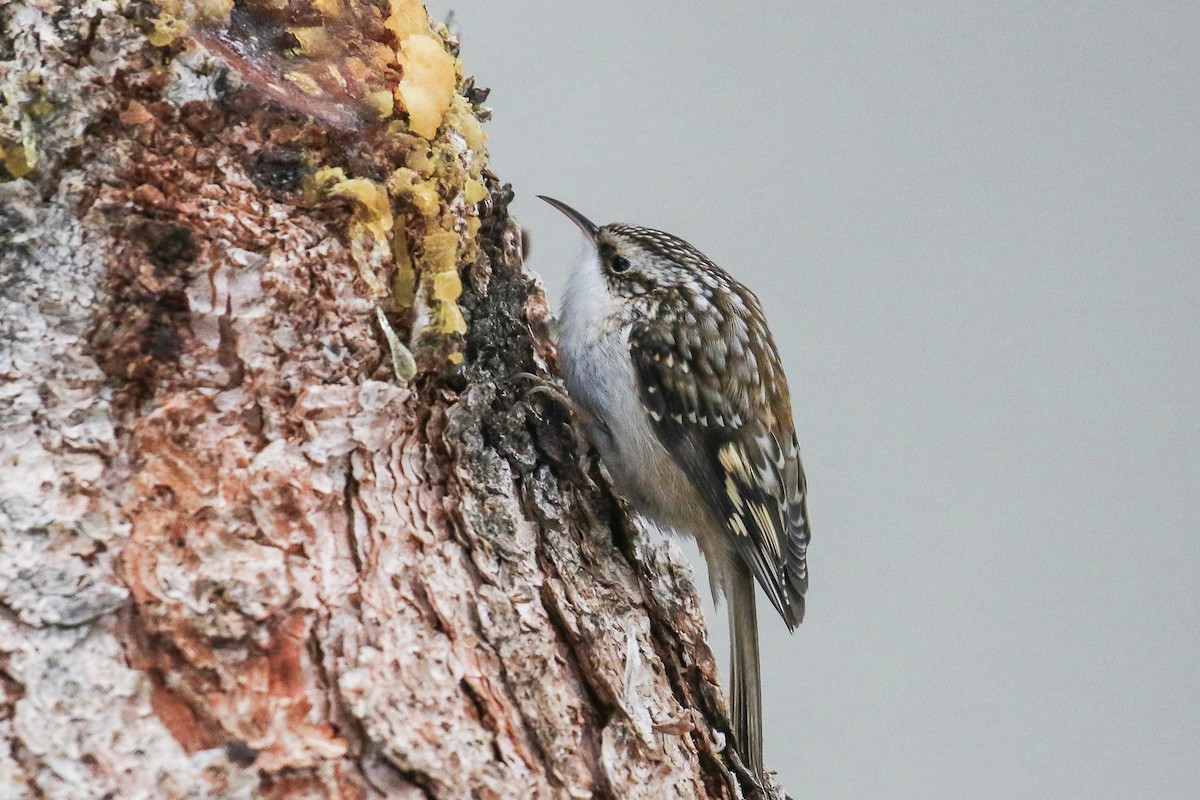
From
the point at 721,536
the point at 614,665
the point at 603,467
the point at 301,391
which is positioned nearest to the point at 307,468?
the point at 301,391

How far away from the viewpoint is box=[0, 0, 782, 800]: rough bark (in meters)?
0.99

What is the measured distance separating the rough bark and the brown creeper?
17.2 inches

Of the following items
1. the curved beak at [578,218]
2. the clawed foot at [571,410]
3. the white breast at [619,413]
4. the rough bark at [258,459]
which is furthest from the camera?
the curved beak at [578,218]

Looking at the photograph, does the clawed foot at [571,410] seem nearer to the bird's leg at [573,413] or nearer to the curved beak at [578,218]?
the bird's leg at [573,413]

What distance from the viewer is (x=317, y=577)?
107cm

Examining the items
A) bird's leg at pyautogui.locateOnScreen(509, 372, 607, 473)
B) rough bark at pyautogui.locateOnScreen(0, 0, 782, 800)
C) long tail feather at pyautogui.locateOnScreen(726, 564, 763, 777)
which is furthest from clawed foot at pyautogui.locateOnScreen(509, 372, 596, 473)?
long tail feather at pyautogui.locateOnScreen(726, 564, 763, 777)

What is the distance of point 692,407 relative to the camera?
1773 mm

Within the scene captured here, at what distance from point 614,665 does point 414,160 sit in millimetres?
568

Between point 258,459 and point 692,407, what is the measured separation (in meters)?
0.83

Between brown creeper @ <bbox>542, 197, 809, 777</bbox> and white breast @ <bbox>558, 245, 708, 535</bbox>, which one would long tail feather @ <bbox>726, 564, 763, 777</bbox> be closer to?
brown creeper @ <bbox>542, 197, 809, 777</bbox>

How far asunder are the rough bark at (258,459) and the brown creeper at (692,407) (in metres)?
0.44

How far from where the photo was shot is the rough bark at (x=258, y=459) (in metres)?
0.99

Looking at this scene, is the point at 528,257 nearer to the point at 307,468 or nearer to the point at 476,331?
the point at 476,331

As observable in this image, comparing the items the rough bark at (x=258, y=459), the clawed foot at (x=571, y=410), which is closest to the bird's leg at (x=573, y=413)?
the clawed foot at (x=571, y=410)
